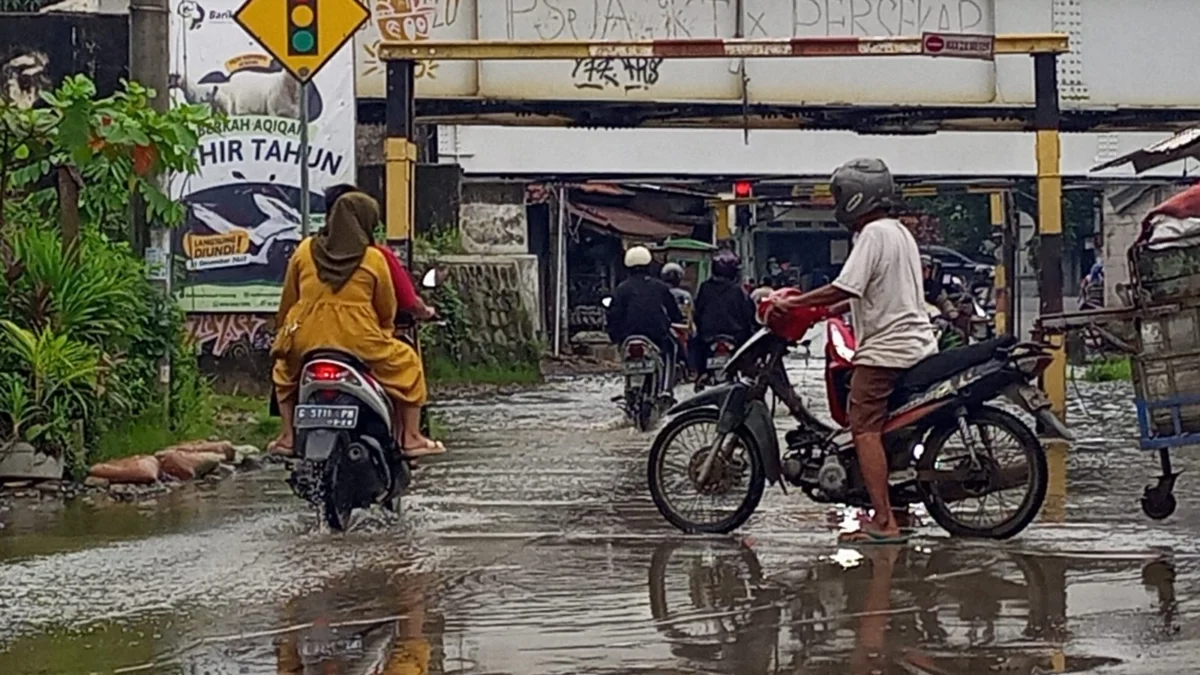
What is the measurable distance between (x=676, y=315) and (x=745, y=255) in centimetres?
2585

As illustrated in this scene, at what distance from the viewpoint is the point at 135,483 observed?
1057 centimetres

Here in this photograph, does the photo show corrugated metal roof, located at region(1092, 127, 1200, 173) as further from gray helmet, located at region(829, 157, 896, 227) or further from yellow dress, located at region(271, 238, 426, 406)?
yellow dress, located at region(271, 238, 426, 406)

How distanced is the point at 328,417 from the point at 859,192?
262cm

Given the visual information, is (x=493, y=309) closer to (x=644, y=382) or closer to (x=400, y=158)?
(x=644, y=382)

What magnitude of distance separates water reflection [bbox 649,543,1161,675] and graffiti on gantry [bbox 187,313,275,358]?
773 centimetres

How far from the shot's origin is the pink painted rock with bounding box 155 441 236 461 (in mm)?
11378

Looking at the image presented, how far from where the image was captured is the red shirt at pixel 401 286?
918 cm

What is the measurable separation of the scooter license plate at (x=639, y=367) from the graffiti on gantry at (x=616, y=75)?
8.66ft

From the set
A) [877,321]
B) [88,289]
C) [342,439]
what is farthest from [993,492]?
[88,289]

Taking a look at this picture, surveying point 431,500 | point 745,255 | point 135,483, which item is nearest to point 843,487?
point 431,500

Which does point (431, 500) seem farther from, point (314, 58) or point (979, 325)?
point (979, 325)

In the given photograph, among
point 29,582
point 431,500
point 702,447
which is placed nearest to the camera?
point 29,582

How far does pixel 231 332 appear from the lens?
1544 centimetres

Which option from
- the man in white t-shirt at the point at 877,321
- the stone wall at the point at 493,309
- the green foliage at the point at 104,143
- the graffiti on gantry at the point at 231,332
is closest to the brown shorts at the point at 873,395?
the man in white t-shirt at the point at 877,321
